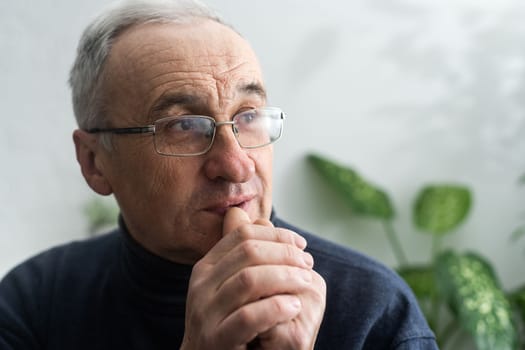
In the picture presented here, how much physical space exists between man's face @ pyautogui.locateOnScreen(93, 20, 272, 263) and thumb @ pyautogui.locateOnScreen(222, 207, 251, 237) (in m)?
0.03

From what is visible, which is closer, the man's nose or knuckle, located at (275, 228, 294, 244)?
knuckle, located at (275, 228, 294, 244)

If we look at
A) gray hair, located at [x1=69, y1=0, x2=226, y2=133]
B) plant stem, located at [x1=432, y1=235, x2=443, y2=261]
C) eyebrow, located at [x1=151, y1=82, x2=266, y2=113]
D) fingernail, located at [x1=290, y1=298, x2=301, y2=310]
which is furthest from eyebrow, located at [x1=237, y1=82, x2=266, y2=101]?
plant stem, located at [x1=432, y1=235, x2=443, y2=261]

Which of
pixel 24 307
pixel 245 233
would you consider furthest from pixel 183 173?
pixel 24 307

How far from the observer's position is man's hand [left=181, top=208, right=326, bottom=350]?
75 centimetres

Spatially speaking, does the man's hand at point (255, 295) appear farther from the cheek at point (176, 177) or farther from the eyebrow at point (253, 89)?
the eyebrow at point (253, 89)

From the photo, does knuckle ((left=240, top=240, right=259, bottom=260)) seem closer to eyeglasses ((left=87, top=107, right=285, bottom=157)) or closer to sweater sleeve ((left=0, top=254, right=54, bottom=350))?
eyeglasses ((left=87, top=107, right=285, bottom=157))

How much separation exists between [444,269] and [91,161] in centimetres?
152

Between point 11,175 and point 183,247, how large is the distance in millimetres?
1799

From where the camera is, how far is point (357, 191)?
8.36 feet

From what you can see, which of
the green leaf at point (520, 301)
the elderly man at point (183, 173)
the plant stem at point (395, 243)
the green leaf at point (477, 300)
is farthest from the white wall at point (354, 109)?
the elderly man at point (183, 173)

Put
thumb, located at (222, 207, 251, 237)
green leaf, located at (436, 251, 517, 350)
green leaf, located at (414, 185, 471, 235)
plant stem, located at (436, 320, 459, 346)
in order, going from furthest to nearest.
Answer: plant stem, located at (436, 320, 459, 346) → green leaf, located at (414, 185, 471, 235) → green leaf, located at (436, 251, 517, 350) → thumb, located at (222, 207, 251, 237)

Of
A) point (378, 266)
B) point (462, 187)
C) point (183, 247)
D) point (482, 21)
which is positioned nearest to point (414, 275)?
point (462, 187)

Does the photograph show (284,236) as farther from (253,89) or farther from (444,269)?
(444,269)

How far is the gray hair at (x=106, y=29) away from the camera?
3.52 ft
